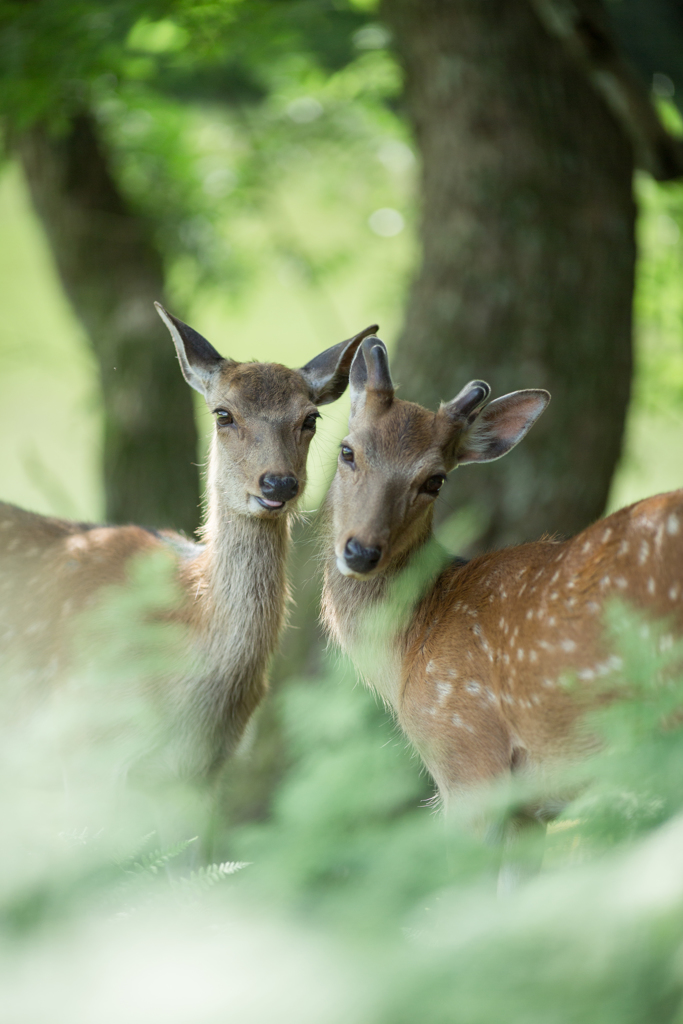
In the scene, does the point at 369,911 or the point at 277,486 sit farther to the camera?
the point at 277,486

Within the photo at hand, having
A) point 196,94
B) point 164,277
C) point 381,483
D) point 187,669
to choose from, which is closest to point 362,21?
point 196,94

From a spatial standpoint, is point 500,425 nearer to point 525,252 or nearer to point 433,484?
point 433,484

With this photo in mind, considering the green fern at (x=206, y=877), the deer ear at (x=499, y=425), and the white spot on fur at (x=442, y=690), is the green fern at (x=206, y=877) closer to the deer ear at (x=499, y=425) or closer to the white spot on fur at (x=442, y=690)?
the white spot on fur at (x=442, y=690)

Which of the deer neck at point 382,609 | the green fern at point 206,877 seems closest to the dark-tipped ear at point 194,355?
the deer neck at point 382,609

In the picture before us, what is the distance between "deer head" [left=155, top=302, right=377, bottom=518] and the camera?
3.54m

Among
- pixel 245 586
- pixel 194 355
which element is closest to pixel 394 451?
pixel 245 586

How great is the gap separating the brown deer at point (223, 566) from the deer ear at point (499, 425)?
0.61 meters

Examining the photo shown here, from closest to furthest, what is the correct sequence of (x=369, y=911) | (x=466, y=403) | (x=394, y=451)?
(x=369, y=911)
(x=394, y=451)
(x=466, y=403)

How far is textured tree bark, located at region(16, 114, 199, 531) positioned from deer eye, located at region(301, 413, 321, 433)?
3.61 m

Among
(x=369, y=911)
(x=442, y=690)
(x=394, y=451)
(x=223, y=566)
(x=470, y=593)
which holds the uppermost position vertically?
(x=369, y=911)

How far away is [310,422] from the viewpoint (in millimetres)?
3713

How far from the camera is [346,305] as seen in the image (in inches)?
546

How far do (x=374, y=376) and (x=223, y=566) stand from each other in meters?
1.07

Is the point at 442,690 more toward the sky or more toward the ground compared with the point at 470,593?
more toward the ground
